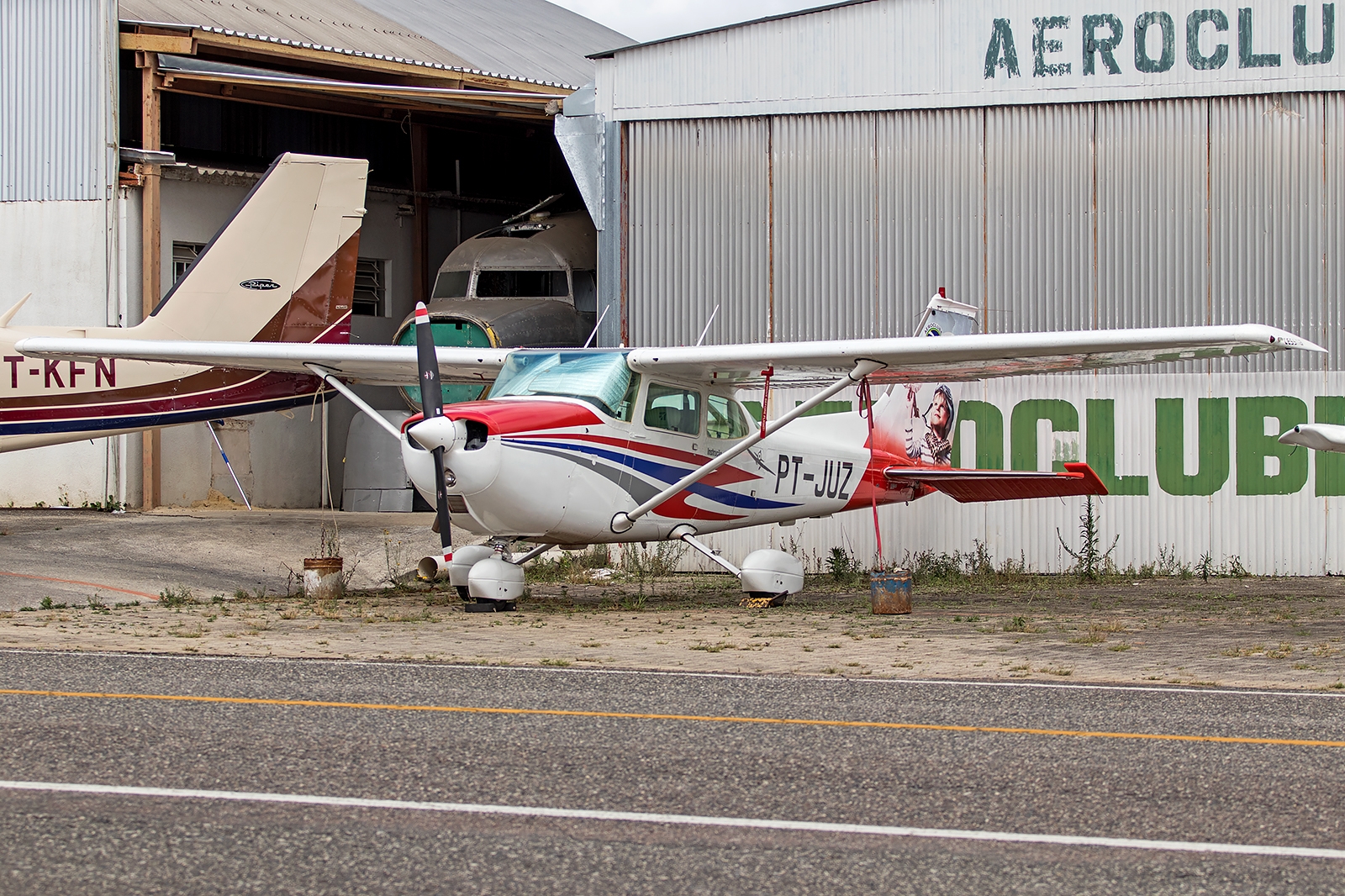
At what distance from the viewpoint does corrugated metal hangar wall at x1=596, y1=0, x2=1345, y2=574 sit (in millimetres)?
16656

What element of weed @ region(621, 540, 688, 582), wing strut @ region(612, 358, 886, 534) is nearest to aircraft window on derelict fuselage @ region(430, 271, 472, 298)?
weed @ region(621, 540, 688, 582)

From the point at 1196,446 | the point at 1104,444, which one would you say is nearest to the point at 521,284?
the point at 1104,444

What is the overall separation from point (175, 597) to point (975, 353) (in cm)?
768

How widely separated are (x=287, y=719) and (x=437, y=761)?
4.08 ft

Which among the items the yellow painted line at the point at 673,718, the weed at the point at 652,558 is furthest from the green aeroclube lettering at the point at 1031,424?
the yellow painted line at the point at 673,718

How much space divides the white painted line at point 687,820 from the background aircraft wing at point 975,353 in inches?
288

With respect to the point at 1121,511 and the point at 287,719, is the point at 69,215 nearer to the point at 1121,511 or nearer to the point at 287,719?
the point at 1121,511

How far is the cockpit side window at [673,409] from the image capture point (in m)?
13.6

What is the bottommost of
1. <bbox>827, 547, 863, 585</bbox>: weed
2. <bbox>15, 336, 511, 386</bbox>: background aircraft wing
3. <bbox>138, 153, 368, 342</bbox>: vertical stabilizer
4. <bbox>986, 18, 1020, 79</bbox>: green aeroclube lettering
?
<bbox>827, 547, 863, 585</bbox>: weed

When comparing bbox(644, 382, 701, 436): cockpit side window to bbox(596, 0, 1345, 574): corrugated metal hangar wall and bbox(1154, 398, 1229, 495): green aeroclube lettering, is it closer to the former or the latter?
bbox(596, 0, 1345, 574): corrugated metal hangar wall

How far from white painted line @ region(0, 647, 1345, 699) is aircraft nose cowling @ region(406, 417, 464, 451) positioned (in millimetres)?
2808

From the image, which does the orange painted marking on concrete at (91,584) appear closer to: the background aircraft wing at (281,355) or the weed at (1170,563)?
the background aircraft wing at (281,355)

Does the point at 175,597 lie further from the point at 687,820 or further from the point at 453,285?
the point at 687,820

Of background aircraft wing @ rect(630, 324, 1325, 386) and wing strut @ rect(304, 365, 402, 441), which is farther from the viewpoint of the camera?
wing strut @ rect(304, 365, 402, 441)
